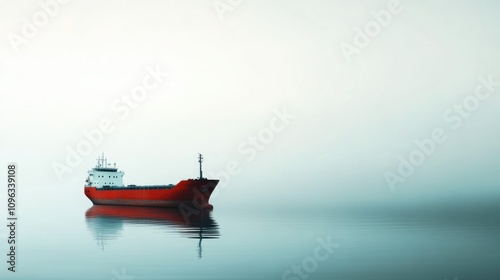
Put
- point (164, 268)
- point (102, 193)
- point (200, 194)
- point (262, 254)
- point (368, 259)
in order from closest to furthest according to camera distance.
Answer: point (164, 268)
point (368, 259)
point (262, 254)
point (200, 194)
point (102, 193)

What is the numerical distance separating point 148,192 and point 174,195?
23.0 feet

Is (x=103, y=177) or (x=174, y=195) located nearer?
(x=174, y=195)

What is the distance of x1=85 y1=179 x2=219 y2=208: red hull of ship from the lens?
56.8m

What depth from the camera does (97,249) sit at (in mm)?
23312

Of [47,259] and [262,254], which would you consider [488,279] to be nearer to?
[262,254]

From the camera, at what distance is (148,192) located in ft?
210

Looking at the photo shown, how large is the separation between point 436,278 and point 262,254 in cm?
816

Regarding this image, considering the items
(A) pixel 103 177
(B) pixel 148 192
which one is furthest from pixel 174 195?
(A) pixel 103 177

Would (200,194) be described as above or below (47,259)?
above

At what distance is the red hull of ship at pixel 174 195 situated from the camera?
56756 millimetres

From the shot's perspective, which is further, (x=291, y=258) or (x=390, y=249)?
(x=390, y=249)

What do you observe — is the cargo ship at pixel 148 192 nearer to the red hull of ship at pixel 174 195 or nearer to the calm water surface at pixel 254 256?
the red hull of ship at pixel 174 195

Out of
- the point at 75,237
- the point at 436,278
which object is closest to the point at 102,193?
the point at 75,237

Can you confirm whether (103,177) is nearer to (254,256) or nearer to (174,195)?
(174,195)
